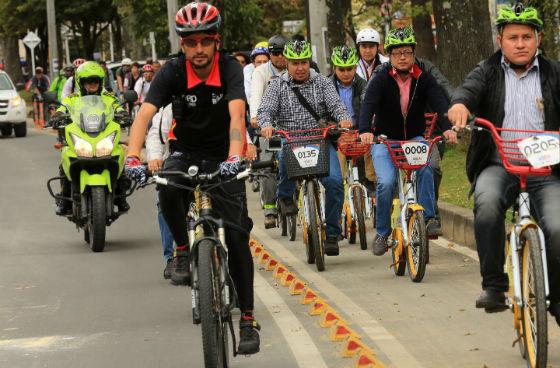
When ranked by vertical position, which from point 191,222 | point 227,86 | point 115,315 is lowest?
point 115,315

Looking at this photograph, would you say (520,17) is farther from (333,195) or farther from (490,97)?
(333,195)

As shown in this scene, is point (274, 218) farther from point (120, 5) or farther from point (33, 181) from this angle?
point (120, 5)

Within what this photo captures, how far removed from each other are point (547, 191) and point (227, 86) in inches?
72.7

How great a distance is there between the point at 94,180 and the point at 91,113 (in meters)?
0.83

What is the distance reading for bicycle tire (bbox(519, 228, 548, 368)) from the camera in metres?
6.89

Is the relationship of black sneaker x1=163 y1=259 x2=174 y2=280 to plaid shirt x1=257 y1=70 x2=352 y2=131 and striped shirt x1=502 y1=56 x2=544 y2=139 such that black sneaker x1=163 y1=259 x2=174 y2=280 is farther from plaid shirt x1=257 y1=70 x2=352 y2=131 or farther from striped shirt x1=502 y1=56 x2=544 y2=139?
striped shirt x1=502 y1=56 x2=544 y2=139

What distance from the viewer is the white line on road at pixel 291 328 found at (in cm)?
818

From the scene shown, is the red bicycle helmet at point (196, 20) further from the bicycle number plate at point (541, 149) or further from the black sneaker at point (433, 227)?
the black sneaker at point (433, 227)

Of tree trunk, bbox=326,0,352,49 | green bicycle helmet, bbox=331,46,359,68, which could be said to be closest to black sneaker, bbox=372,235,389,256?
green bicycle helmet, bbox=331,46,359,68

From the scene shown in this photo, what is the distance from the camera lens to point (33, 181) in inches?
947

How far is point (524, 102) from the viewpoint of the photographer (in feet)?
24.9

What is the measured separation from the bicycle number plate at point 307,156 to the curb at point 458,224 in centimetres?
186

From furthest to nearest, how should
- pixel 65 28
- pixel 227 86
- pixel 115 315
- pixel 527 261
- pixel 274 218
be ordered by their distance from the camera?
pixel 65 28 → pixel 274 218 → pixel 115 315 → pixel 227 86 → pixel 527 261

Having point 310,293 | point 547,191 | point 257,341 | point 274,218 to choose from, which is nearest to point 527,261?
point 547,191
